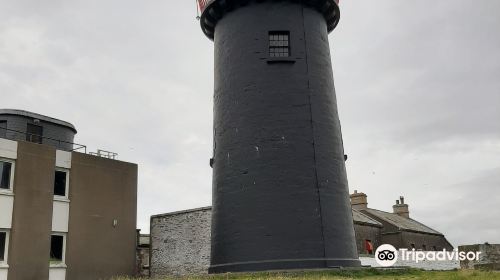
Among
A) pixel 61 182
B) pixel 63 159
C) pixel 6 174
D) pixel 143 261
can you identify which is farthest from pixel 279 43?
pixel 143 261

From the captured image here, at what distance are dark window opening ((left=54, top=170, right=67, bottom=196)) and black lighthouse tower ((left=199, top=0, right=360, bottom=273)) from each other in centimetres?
863

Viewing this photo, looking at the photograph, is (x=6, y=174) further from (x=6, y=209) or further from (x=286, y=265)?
(x=286, y=265)

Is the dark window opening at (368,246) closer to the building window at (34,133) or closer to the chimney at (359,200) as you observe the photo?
the chimney at (359,200)

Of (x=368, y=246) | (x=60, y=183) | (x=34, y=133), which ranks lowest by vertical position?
(x=368, y=246)

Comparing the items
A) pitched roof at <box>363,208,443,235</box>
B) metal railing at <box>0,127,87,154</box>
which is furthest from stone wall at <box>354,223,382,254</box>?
metal railing at <box>0,127,87,154</box>

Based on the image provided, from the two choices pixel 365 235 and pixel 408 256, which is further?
pixel 365 235

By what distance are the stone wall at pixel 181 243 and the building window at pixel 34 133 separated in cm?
690

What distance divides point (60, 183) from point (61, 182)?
0.06 m

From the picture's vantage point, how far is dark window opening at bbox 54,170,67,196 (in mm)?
22672

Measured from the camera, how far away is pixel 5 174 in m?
20.9

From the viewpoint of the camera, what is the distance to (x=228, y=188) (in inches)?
647

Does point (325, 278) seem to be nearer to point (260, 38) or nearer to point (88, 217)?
point (260, 38)

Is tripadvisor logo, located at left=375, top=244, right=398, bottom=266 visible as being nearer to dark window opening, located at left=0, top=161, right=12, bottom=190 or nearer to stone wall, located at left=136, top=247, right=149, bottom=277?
stone wall, located at left=136, top=247, right=149, bottom=277

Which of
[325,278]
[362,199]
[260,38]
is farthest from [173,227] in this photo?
[362,199]
